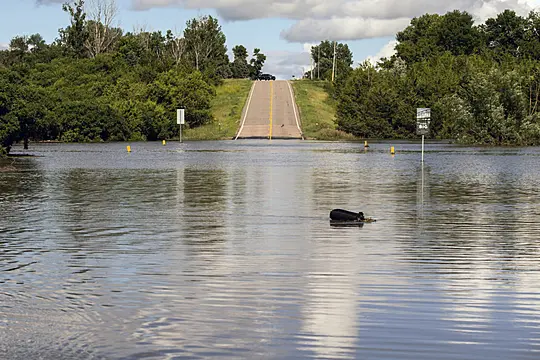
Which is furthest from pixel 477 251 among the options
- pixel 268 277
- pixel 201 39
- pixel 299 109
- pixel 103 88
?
pixel 201 39

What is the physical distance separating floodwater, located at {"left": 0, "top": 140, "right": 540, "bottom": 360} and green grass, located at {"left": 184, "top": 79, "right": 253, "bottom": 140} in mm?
85770

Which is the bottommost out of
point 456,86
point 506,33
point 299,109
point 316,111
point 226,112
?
point 226,112

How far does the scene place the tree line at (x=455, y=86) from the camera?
82438 millimetres

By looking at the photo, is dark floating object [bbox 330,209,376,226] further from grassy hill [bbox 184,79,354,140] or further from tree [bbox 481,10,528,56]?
tree [bbox 481,10,528,56]

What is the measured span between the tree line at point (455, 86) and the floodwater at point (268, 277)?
5504 centimetres

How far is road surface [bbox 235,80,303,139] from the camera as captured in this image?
11338 centimetres

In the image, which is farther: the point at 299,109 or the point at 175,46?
the point at 175,46

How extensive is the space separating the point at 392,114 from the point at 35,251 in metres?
99.7

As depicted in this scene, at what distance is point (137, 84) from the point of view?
123 metres

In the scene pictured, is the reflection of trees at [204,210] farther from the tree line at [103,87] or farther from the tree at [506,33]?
the tree at [506,33]

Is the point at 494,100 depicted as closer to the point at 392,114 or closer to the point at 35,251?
the point at 392,114

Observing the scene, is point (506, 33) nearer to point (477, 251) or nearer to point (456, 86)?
point (456, 86)

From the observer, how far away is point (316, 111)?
131 metres

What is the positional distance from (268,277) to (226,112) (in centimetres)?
11776
